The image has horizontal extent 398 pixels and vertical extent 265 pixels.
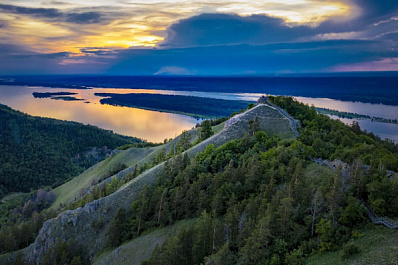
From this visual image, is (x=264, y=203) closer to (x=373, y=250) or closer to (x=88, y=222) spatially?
(x=373, y=250)

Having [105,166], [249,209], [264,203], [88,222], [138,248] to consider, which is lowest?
[105,166]

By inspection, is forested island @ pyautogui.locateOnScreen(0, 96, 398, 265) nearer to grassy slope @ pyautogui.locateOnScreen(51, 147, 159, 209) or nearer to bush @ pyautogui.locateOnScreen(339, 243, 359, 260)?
bush @ pyautogui.locateOnScreen(339, 243, 359, 260)

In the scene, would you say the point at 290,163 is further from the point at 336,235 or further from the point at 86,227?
the point at 86,227

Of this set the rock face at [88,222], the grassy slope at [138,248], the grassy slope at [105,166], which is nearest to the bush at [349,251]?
the grassy slope at [138,248]

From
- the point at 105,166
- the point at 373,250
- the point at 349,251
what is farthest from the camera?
the point at 105,166

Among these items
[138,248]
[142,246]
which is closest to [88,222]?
[138,248]

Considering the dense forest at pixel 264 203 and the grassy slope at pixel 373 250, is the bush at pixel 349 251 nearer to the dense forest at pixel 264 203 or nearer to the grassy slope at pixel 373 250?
the dense forest at pixel 264 203
